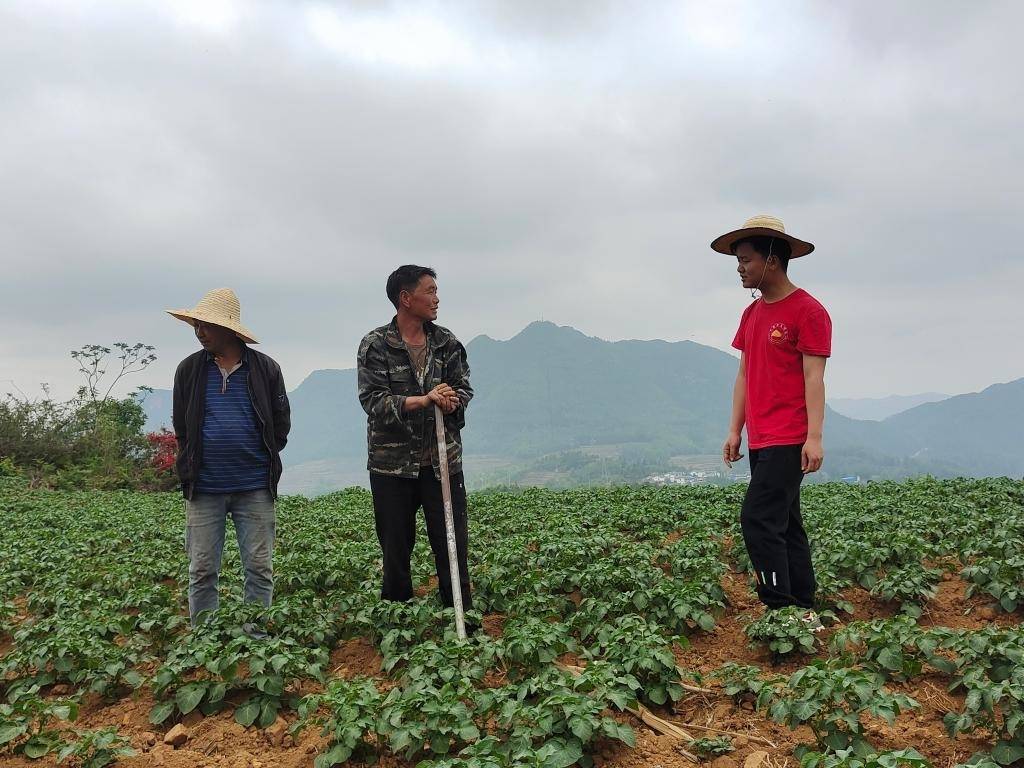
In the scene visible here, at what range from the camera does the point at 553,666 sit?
12.3 feet

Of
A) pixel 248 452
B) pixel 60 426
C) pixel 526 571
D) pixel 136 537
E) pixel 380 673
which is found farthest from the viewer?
pixel 60 426

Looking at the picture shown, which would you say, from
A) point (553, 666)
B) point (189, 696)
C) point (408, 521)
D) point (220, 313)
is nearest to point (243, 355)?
point (220, 313)

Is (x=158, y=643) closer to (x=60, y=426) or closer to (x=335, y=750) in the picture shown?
(x=335, y=750)

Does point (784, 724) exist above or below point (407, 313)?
below

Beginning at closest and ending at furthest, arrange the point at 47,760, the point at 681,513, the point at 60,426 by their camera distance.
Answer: the point at 47,760 < the point at 681,513 < the point at 60,426

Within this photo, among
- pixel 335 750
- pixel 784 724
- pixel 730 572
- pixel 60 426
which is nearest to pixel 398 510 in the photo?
pixel 335 750

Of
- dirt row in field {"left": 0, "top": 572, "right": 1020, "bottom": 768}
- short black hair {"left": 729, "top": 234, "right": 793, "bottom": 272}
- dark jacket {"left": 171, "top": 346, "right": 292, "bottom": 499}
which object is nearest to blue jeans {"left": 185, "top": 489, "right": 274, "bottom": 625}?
dark jacket {"left": 171, "top": 346, "right": 292, "bottom": 499}

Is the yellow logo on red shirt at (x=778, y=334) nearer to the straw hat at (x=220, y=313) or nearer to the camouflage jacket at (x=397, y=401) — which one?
the camouflage jacket at (x=397, y=401)

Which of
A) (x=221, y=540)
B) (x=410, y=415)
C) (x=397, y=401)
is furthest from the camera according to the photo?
(x=221, y=540)

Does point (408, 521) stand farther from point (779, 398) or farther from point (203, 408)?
point (779, 398)

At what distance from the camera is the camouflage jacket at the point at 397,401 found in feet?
14.4

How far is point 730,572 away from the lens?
650 centimetres

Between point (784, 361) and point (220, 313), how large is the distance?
349 centimetres

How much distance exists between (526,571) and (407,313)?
3.03 metres
